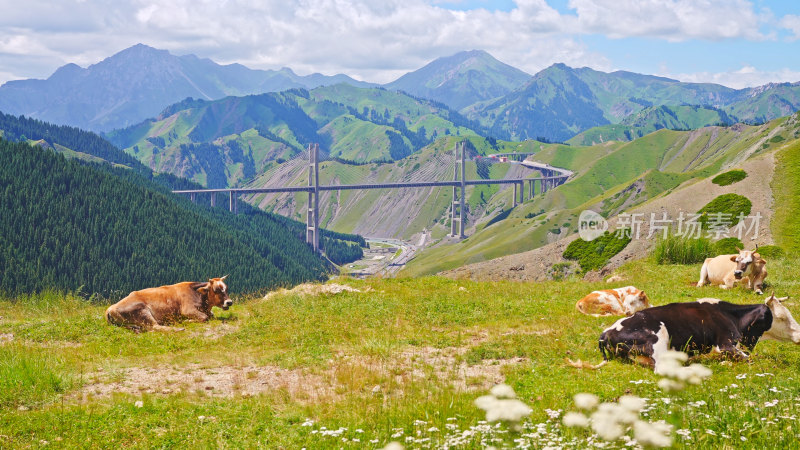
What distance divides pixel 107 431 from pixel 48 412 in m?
1.61

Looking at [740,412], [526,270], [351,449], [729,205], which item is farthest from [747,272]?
[526,270]

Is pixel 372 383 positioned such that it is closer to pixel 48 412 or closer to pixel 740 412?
pixel 48 412

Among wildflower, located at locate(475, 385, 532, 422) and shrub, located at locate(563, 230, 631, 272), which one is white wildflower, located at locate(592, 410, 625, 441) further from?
shrub, located at locate(563, 230, 631, 272)

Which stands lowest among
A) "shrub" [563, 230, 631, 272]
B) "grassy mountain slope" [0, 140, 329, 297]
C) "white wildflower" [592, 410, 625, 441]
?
"grassy mountain slope" [0, 140, 329, 297]

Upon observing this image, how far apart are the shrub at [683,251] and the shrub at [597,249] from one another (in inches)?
980

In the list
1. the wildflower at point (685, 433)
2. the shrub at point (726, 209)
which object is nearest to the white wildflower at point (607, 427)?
the wildflower at point (685, 433)

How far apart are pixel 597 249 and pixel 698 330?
5261cm

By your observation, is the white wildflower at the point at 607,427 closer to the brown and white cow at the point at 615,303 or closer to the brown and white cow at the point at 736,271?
the brown and white cow at the point at 615,303

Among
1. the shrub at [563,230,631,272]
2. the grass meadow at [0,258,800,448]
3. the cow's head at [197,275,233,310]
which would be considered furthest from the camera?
the shrub at [563,230,631,272]

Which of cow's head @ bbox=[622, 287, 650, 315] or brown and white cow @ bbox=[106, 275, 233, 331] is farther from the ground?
cow's head @ bbox=[622, 287, 650, 315]

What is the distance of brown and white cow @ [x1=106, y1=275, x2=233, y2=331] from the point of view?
19703 mm

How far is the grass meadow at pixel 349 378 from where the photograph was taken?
8.91 meters

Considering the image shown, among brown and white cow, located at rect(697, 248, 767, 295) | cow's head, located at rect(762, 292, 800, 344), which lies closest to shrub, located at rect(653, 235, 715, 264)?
brown and white cow, located at rect(697, 248, 767, 295)

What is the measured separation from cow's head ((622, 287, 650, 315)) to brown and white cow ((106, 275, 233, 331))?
47.0ft
